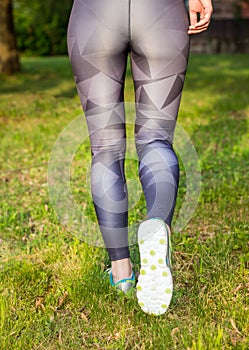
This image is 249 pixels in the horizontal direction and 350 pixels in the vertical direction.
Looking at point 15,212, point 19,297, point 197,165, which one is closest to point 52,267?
point 19,297

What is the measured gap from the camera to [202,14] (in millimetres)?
2395

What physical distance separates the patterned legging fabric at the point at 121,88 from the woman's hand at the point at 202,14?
0.08 m

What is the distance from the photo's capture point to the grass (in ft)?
7.21

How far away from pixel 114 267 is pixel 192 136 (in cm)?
392

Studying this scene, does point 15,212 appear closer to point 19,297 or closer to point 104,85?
point 19,297

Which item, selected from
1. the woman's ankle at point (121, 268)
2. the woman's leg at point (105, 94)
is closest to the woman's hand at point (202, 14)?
the woman's leg at point (105, 94)

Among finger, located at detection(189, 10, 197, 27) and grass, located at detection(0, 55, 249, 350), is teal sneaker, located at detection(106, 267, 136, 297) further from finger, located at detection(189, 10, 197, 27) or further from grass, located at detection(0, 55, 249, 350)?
finger, located at detection(189, 10, 197, 27)

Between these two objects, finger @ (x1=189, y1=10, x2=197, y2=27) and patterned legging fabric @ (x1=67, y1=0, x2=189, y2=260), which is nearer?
patterned legging fabric @ (x1=67, y1=0, x2=189, y2=260)

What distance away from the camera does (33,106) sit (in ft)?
28.5

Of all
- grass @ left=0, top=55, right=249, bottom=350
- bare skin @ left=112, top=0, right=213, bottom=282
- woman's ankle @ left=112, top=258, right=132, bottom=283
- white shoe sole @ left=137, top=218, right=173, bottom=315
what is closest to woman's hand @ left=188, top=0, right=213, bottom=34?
bare skin @ left=112, top=0, right=213, bottom=282

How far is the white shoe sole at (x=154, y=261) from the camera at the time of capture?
6.61 ft

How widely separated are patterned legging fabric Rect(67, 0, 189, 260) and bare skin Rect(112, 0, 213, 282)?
4cm

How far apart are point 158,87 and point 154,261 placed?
0.73 m

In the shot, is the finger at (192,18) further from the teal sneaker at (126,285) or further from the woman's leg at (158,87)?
Answer: the teal sneaker at (126,285)
